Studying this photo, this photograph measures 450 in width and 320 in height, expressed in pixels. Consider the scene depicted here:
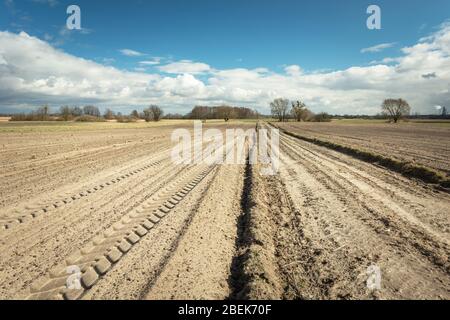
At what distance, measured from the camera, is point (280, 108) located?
12388 cm

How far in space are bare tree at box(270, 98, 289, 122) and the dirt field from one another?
116007mm

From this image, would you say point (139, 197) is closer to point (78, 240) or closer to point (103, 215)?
point (103, 215)

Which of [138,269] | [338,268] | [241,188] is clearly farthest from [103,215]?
[338,268]

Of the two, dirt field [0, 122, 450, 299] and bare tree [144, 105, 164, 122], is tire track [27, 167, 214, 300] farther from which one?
bare tree [144, 105, 164, 122]

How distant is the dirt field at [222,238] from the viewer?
3922mm

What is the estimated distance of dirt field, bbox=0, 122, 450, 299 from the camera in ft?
12.9

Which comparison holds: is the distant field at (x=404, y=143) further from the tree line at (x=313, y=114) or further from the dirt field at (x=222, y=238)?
the tree line at (x=313, y=114)

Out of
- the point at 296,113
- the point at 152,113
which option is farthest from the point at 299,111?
the point at 152,113

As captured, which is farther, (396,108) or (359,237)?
(396,108)

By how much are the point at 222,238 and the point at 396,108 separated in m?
111

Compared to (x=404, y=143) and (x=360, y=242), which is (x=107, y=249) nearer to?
(x=360, y=242)

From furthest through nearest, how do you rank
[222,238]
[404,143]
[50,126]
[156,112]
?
1. [156,112]
2. [50,126]
3. [404,143]
4. [222,238]

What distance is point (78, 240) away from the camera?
5340 mm

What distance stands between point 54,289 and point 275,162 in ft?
38.1
